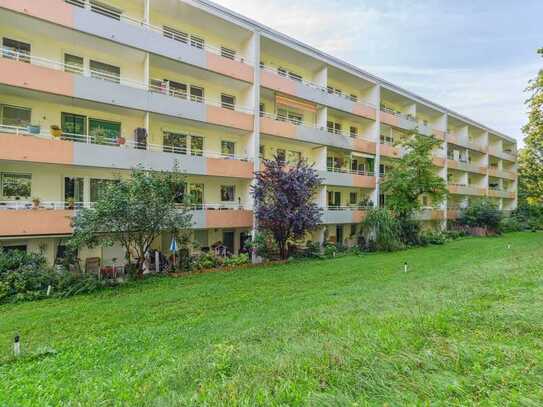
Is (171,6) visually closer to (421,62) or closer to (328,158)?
(328,158)

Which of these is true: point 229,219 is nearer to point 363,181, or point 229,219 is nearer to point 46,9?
point 46,9

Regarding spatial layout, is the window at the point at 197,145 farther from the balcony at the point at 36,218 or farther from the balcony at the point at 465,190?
the balcony at the point at 465,190

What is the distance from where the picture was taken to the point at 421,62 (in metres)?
23.0

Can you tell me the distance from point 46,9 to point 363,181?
22.7 meters

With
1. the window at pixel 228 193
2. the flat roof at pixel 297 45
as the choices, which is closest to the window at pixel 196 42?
the flat roof at pixel 297 45

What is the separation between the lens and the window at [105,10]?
14664 millimetres

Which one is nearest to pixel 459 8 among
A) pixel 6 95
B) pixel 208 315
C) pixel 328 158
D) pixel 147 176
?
pixel 328 158

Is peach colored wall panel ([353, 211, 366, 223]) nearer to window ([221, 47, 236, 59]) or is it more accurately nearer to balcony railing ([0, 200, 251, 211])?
balcony railing ([0, 200, 251, 211])

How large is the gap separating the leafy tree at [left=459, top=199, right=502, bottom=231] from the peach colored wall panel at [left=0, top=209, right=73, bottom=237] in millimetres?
39267

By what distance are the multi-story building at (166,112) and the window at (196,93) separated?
0.23ft

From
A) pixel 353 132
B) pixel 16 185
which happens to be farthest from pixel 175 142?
pixel 353 132

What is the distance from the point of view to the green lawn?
3488 millimetres

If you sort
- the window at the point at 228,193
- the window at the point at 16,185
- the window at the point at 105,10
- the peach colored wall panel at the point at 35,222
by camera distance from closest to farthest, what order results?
the peach colored wall panel at the point at 35,222
the window at the point at 16,185
the window at the point at 105,10
the window at the point at 228,193

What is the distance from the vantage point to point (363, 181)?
24.5 meters
